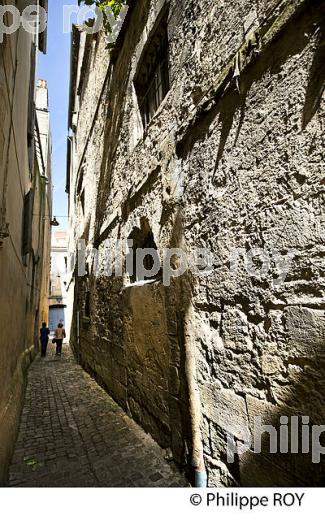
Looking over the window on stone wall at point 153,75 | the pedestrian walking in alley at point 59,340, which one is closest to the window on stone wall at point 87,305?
the pedestrian walking in alley at point 59,340

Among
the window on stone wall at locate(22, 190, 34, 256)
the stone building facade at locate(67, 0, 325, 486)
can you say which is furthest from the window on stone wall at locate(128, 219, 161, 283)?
the window on stone wall at locate(22, 190, 34, 256)

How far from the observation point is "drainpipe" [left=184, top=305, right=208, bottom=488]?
97.5 inches

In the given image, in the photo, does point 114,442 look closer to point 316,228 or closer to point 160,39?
point 316,228

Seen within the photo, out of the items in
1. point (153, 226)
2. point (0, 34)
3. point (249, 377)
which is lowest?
point (249, 377)

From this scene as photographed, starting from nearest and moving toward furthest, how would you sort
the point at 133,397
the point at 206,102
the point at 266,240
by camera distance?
the point at 266,240, the point at 206,102, the point at 133,397

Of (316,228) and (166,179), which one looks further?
(166,179)

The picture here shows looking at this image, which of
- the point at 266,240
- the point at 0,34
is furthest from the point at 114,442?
the point at 0,34

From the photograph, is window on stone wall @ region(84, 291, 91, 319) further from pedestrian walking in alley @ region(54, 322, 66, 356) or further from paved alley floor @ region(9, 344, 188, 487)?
pedestrian walking in alley @ region(54, 322, 66, 356)

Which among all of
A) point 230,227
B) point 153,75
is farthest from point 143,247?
point 153,75

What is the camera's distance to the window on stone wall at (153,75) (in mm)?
3721

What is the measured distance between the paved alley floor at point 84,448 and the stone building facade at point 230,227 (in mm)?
244

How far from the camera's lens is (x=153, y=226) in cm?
351

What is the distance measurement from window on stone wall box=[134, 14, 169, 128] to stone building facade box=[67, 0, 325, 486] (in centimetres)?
2

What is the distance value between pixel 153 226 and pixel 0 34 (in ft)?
7.74
